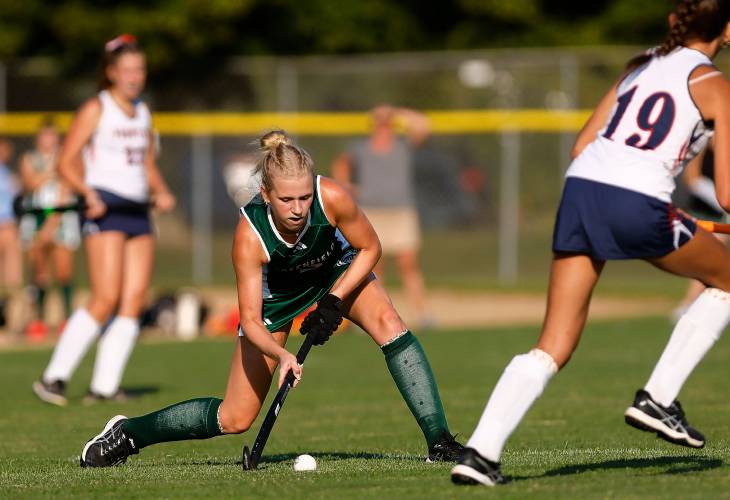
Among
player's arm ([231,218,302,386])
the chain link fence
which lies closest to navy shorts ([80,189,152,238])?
player's arm ([231,218,302,386])

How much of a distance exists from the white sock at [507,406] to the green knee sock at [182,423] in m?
1.53

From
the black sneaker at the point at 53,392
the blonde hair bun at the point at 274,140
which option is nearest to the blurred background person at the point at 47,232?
the black sneaker at the point at 53,392

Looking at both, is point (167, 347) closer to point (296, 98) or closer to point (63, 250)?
point (63, 250)

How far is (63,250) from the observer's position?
51.6 ft

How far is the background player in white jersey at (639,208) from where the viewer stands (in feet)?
16.8

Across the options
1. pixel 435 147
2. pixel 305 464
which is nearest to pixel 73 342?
pixel 305 464

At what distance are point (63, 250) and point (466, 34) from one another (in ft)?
38.9

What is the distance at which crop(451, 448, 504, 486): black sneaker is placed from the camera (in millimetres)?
5152

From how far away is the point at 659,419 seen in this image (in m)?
5.34

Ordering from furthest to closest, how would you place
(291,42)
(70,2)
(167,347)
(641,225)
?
(291,42)
(70,2)
(167,347)
(641,225)

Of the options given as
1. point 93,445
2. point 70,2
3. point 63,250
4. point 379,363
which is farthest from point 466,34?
point 93,445

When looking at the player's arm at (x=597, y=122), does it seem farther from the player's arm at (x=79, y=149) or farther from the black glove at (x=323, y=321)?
the player's arm at (x=79, y=149)

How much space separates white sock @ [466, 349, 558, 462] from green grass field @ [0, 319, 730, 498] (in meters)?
0.17

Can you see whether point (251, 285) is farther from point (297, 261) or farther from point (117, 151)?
point (117, 151)
